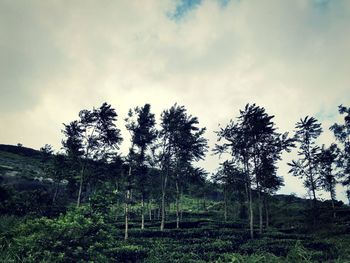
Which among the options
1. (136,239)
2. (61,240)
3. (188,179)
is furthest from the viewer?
(188,179)

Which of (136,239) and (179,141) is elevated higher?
(179,141)

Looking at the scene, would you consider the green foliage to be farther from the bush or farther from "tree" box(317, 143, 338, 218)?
"tree" box(317, 143, 338, 218)

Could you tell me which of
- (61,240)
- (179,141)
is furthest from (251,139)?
(61,240)

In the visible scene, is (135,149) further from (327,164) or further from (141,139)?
(327,164)

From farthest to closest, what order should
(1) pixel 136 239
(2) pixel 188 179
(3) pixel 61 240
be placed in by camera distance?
(2) pixel 188 179, (1) pixel 136 239, (3) pixel 61 240

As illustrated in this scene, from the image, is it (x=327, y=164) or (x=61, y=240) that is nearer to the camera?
(x=61, y=240)

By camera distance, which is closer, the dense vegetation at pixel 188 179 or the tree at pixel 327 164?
the dense vegetation at pixel 188 179

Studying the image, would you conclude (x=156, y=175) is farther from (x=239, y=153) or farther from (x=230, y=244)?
(x=230, y=244)

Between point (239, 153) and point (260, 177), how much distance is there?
360 centimetres

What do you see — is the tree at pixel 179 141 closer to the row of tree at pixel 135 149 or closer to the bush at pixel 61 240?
the row of tree at pixel 135 149

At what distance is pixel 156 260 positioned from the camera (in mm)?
18266

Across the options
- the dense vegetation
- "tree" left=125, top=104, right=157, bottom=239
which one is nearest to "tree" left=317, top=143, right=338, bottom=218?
the dense vegetation

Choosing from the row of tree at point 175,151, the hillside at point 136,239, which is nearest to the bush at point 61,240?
the hillside at point 136,239

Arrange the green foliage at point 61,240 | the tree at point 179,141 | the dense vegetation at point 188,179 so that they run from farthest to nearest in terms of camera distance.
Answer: the tree at point 179,141
the dense vegetation at point 188,179
the green foliage at point 61,240
